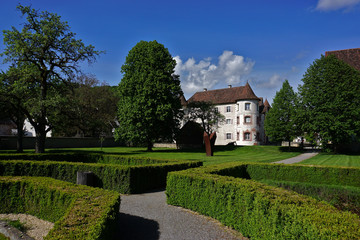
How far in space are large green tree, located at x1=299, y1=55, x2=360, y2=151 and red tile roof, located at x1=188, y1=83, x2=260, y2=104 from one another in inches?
647

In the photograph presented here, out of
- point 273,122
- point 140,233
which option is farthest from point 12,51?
point 273,122

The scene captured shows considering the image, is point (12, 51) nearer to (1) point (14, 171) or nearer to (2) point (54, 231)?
(1) point (14, 171)

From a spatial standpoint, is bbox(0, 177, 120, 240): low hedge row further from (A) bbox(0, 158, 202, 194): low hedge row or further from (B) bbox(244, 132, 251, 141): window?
(B) bbox(244, 132, 251, 141): window

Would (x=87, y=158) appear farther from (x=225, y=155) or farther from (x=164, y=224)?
(x=225, y=155)

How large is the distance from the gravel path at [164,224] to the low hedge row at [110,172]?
1765 mm

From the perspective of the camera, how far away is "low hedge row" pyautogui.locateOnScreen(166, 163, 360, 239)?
180 inches

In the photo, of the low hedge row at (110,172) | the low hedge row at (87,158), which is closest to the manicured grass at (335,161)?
the low hedge row at (110,172)

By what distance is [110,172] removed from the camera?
12.1 meters

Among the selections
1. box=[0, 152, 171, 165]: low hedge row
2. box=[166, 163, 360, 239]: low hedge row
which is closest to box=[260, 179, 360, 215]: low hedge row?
box=[166, 163, 360, 239]: low hedge row

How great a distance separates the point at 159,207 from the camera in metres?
9.47

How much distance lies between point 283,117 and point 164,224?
3696 cm

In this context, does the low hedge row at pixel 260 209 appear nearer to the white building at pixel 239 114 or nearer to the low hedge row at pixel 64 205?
the low hedge row at pixel 64 205

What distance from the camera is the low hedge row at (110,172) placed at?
1174 cm

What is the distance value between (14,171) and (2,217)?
5.25 metres
